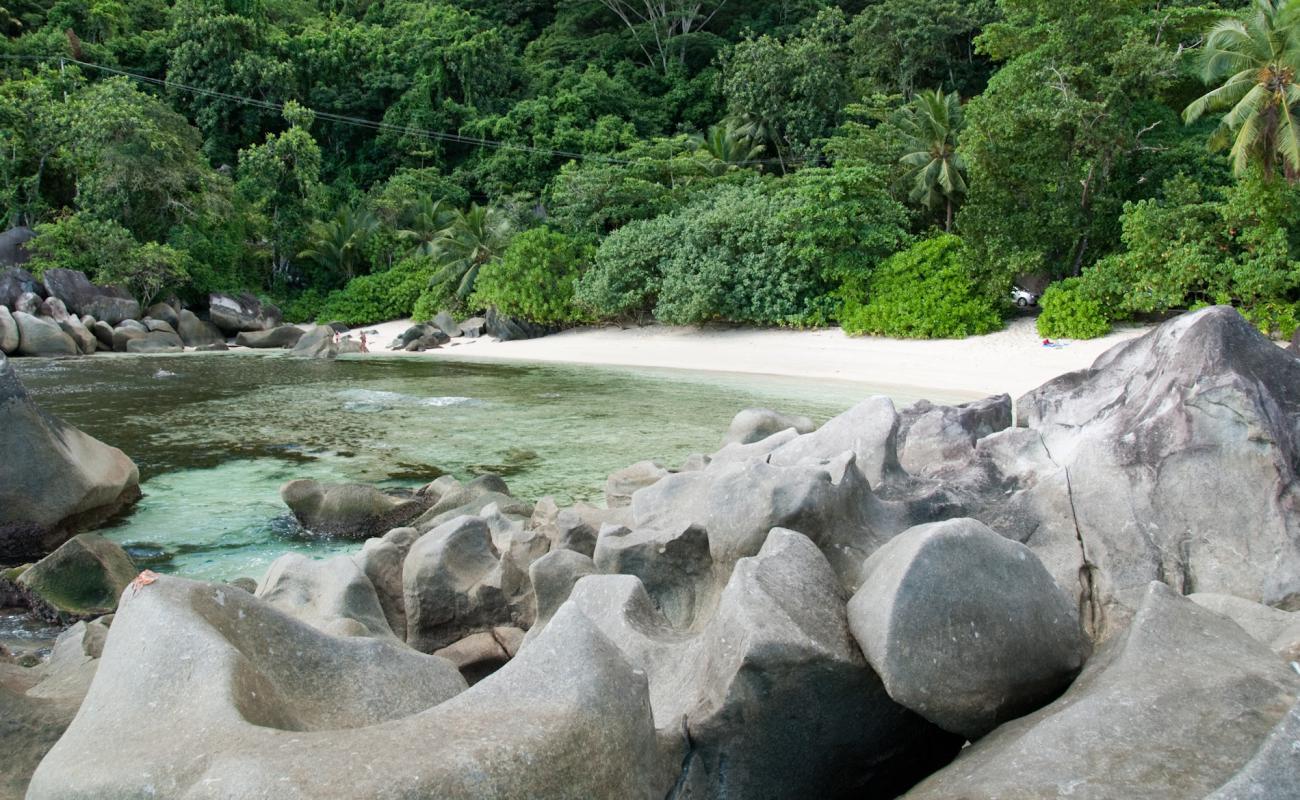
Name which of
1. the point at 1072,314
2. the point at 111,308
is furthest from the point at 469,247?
the point at 1072,314

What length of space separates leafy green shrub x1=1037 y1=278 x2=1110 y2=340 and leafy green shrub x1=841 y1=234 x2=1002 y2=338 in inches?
75.1

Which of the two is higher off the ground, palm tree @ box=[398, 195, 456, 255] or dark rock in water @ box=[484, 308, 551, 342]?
palm tree @ box=[398, 195, 456, 255]

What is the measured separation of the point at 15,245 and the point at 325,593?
40947mm

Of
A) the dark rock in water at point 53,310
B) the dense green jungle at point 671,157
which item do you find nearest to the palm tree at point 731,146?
the dense green jungle at point 671,157

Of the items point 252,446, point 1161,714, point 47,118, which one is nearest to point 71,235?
point 47,118

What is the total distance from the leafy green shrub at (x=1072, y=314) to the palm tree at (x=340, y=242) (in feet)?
111

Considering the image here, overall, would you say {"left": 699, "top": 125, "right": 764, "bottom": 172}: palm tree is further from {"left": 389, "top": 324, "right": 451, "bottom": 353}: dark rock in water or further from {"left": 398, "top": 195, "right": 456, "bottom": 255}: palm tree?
{"left": 389, "top": 324, "right": 451, "bottom": 353}: dark rock in water

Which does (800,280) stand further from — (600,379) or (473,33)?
(473,33)

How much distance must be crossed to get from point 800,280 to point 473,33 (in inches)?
1262

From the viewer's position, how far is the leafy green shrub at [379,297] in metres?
45.9

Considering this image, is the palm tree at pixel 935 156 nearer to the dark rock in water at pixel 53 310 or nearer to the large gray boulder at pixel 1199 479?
the large gray boulder at pixel 1199 479

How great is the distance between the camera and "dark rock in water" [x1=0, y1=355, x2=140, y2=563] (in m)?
9.47

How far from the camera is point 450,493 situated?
10484mm

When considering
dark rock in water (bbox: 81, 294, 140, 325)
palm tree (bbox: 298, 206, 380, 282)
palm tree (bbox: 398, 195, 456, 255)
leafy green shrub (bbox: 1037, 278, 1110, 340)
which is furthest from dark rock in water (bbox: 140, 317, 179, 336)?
leafy green shrub (bbox: 1037, 278, 1110, 340)
